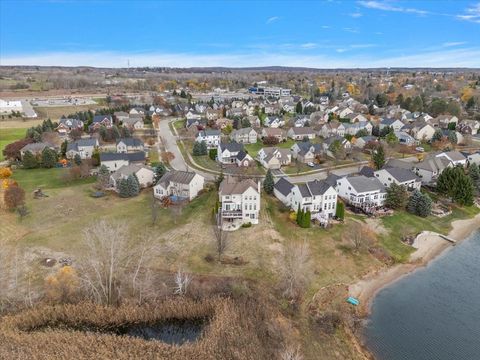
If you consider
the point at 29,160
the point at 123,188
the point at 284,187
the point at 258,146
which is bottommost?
the point at 258,146

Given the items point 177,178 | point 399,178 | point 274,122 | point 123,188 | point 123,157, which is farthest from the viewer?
point 274,122

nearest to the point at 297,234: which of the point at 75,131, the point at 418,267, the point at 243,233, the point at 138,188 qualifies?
the point at 243,233

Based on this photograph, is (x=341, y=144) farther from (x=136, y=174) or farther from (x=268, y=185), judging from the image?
(x=136, y=174)

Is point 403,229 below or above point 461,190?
below

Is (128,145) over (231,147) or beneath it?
beneath

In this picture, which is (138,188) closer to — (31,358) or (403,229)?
(31,358)

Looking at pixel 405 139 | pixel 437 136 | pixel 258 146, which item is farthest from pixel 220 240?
pixel 437 136
